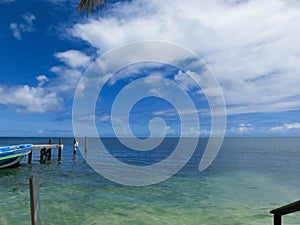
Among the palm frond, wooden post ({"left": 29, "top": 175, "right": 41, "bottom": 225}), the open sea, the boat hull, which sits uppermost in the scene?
the palm frond

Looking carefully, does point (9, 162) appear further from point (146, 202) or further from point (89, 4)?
point (89, 4)

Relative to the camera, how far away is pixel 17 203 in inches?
468

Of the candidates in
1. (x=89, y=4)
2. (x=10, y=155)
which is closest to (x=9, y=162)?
(x=10, y=155)

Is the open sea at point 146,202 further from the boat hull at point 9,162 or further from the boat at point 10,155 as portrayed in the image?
the boat hull at point 9,162

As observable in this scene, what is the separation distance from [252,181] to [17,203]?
15123mm

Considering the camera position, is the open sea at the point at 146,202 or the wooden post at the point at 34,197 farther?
the open sea at the point at 146,202

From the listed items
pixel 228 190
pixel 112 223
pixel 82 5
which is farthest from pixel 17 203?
pixel 228 190

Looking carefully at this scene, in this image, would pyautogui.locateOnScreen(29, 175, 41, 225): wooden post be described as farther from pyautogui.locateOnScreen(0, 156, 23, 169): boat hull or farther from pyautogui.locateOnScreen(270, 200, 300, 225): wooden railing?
pyautogui.locateOnScreen(0, 156, 23, 169): boat hull

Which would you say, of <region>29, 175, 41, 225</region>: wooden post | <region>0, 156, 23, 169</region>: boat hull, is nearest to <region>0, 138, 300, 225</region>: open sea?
<region>0, 156, 23, 169</region>: boat hull

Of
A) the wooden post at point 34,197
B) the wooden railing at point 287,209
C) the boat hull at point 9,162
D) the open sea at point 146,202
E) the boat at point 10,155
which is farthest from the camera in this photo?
the boat hull at point 9,162

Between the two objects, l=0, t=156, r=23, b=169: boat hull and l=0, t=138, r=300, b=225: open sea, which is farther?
l=0, t=156, r=23, b=169: boat hull

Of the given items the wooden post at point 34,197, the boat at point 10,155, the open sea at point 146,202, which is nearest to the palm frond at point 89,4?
the wooden post at point 34,197

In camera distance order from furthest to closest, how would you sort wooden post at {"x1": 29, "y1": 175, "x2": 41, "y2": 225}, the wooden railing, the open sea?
1. the open sea
2. wooden post at {"x1": 29, "y1": 175, "x2": 41, "y2": 225}
3. the wooden railing

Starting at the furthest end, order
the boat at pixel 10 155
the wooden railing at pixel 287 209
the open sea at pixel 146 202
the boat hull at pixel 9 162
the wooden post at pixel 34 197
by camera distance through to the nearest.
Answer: the boat hull at pixel 9 162
the boat at pixel 10 155
the open sea at pixel 146 202
the wooden post at pixel 34 197
the wooden railing at pixel 287 209
